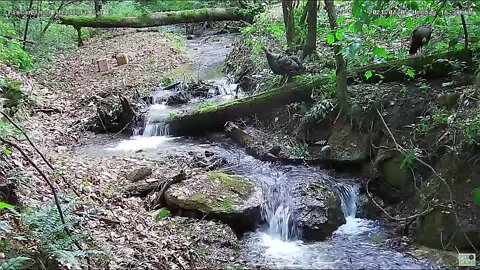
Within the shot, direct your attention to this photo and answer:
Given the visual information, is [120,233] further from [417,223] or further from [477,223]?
[477,223]

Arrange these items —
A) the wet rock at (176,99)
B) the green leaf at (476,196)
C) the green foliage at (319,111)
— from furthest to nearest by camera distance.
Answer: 1. the wet rock at (176,99)
2. the green foliage at (319,111)
3. the green leaf at (476,196)

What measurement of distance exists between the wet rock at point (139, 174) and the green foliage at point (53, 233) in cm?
255

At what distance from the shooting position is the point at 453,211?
5.24 metres

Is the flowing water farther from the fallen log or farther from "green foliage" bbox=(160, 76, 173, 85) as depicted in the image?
"green foliage" bbox=(160, 76, 173, 85)

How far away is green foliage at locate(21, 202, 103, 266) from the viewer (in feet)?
12.8

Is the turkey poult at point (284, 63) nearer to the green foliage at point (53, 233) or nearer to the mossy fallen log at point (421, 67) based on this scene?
the mossy fallen log at point (421, 67)

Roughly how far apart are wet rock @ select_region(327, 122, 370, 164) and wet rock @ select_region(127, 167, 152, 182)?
2755mm

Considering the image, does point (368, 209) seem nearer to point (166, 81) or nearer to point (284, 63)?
point (284, 63)

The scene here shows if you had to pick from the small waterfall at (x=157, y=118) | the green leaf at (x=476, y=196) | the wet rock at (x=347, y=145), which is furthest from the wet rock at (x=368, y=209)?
the small waterfall at (x=157, y=118)

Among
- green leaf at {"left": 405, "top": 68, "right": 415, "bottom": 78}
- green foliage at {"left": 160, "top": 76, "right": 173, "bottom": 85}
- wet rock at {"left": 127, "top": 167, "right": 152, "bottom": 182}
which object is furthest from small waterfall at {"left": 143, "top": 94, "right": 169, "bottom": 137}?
green leaf at {"left": 405, "top": 68, "right": 415, "bottom": 78}

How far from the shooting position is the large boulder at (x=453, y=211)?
5.12m

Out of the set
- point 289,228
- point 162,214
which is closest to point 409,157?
point 289,228

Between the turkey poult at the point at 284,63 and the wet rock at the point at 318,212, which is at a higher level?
the turkey poult at the point at 284,63

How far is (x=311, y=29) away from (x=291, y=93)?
163cm
